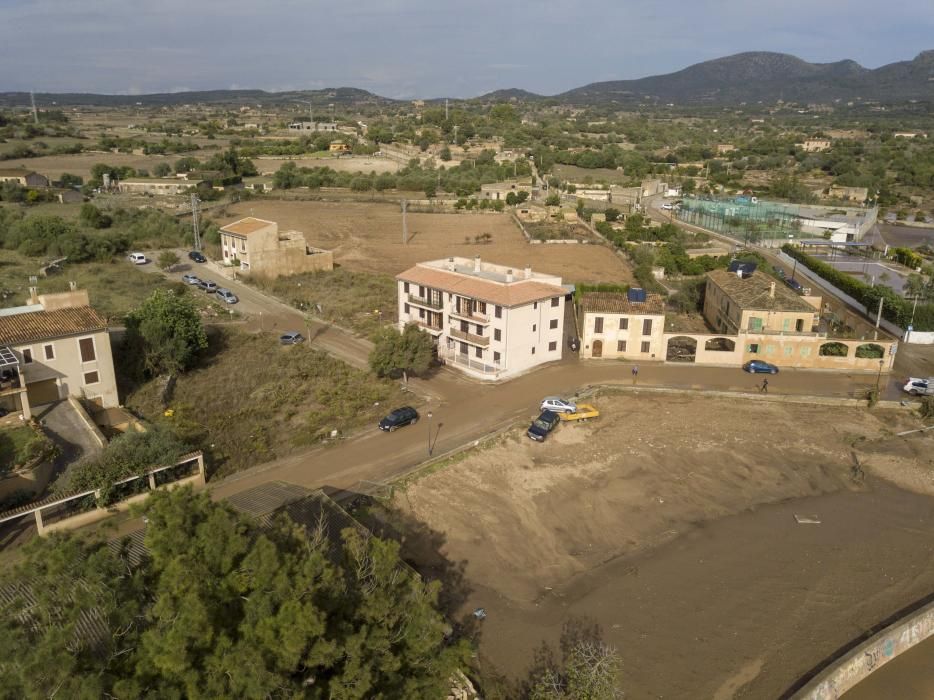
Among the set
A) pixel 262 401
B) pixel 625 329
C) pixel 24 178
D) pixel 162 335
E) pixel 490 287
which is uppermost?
pixel 24 178

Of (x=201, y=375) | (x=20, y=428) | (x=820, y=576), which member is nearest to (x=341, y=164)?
(x=201, y=375)

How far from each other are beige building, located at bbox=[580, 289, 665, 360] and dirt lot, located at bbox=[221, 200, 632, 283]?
20033 mm

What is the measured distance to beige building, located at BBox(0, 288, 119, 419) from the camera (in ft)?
88.5

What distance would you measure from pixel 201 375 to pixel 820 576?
29230mm

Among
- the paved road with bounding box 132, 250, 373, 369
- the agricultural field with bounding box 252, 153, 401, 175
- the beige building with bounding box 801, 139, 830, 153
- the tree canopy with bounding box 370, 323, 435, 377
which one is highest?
the beige building with bounding box 801, 139, 830, 153

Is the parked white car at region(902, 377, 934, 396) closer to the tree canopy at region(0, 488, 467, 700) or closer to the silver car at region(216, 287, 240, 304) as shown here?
the tree canopy at region(0, 488, 467, 700)

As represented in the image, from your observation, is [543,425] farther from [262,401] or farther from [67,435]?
[67,435]

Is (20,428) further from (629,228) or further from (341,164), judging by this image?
(341,164)

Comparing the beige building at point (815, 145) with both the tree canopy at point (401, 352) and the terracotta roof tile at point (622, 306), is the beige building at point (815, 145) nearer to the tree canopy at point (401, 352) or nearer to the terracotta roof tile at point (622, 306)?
the terracotta roof tile at point (622, 306)

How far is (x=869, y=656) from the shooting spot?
17.8 m

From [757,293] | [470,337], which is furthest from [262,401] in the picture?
[757,293]

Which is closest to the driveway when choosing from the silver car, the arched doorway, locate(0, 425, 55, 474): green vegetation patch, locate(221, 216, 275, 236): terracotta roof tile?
locate(0, 425, 55, 474): green vegetation patch

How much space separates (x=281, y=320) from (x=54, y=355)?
17.9m

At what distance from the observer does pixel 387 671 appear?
11633 millimetres
